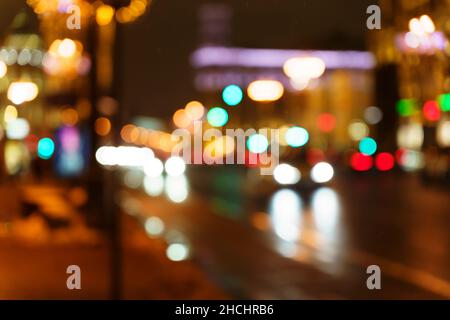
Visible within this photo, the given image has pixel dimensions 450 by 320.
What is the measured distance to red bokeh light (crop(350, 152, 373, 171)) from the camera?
48.8 metres

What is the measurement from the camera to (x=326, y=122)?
261ft

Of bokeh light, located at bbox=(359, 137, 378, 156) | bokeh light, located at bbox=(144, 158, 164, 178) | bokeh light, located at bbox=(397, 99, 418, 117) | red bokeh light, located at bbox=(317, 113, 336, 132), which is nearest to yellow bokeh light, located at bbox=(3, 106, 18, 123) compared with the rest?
bokeh light, located at bbox=(397, 99, 418, 117)

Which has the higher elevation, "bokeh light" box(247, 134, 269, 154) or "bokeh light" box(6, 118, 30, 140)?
"bokeh light" box(6, 118, 30, 140)

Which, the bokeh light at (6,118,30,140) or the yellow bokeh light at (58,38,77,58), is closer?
the yellow bokeh light at (58,38,77,58)

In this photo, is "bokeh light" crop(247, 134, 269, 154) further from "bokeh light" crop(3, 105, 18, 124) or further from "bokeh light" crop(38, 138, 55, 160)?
"bokeh light" crop(3, 105, 18, 124)

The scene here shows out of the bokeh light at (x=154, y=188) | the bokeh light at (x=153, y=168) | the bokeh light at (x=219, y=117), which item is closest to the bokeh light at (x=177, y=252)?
the bokeh light at (x=154, y=188)

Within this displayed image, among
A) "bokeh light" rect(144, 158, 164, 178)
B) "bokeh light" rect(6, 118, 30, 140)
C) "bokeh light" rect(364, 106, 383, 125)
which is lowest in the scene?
"bokeh light" rect(144, 158, 164, 178)

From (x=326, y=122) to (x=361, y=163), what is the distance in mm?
31160

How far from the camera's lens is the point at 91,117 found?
17.9 m

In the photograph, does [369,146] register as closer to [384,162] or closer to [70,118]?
[384,162]

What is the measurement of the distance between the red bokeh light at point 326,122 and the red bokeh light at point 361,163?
2902cm

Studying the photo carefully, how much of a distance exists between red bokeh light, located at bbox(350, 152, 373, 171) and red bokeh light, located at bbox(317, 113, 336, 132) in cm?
2902

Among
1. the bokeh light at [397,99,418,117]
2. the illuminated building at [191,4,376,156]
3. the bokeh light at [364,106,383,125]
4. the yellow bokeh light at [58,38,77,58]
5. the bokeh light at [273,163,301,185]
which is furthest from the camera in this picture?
the illuminated building at [191,4,376,156]

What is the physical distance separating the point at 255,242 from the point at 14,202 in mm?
8470
